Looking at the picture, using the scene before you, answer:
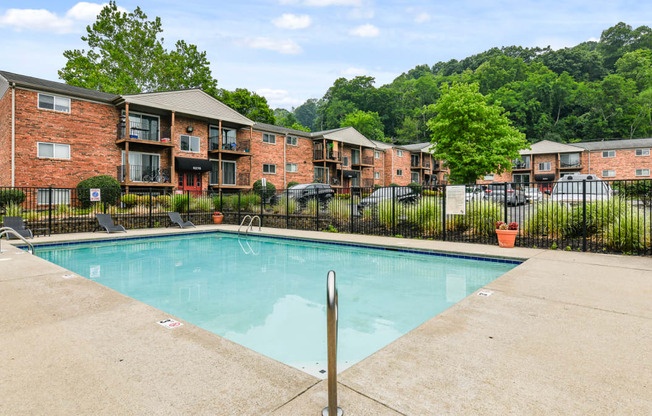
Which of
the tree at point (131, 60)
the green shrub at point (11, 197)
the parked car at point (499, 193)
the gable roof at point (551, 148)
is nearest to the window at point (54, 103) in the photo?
the green shrub at point (11, 197)

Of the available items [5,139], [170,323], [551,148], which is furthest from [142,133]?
[551,148]

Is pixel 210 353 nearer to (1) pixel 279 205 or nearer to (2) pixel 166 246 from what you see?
(2) pixel 166 246

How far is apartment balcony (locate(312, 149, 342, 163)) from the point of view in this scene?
99.1ft

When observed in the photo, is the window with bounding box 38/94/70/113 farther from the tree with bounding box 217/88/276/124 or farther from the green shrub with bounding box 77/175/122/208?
the tree with bounding box 217/88/276/124

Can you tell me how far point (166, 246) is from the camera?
11.4 metres

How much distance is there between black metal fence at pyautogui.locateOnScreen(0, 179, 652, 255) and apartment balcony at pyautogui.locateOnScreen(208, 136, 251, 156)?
221 inches

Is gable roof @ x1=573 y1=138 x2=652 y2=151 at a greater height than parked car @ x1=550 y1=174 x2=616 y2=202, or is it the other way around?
gable roof @ x1=573 y1=138 x2=652 y2=151

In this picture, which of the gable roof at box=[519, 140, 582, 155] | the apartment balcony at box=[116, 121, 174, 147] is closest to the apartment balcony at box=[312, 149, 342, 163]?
the apartment balcony at box=[116, 121, 174, 147]

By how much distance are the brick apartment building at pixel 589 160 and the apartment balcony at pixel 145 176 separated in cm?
3459

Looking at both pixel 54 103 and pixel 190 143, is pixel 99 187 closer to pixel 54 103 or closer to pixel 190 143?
pixel 54 103

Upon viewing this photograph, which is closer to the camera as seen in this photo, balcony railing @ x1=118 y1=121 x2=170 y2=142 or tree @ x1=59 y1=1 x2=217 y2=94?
balcony railing @ x1=118 y1=121 x2=170 y2=142

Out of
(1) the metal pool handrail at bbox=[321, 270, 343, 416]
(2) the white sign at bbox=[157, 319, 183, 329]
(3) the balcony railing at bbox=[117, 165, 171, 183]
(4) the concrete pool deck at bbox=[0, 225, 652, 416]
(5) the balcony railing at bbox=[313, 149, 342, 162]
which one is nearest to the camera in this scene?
(1) the metal pool handrail at bbox=[321, 270, 343, 416]

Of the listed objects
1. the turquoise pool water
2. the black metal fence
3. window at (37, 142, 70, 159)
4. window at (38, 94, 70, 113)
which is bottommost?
the turquoise pool water

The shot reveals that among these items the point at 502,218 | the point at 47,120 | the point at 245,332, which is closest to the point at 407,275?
the point at 245,332
